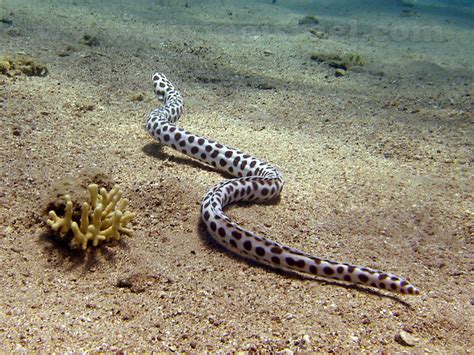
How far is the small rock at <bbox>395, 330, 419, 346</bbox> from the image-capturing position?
282 centimetres

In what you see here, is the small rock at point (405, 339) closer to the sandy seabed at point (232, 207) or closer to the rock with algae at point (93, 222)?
the sandy seabed at point (232, 207)

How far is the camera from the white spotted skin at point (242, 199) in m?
3.47

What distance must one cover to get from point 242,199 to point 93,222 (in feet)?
5.79

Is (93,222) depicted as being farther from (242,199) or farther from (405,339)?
(405,339)

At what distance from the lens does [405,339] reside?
284cm

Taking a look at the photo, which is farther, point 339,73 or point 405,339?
point 339,73

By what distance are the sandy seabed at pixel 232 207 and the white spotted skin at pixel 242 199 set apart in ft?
0.42

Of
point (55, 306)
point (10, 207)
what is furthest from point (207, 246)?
point (10, 207)

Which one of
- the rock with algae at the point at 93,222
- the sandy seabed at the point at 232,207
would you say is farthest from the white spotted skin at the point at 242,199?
the rock with algae at the point at 93,222

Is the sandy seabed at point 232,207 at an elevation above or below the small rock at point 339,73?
below

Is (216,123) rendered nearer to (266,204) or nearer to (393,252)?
(266,204)

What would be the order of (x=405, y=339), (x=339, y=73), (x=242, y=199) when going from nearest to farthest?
(x=405, y=339) → (x=242, y=199) → (x=339, y=73)

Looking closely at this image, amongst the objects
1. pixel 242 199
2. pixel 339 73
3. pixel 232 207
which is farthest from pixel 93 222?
pixel 339 73

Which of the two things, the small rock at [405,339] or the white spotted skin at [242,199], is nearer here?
the small rock at [405,339]
